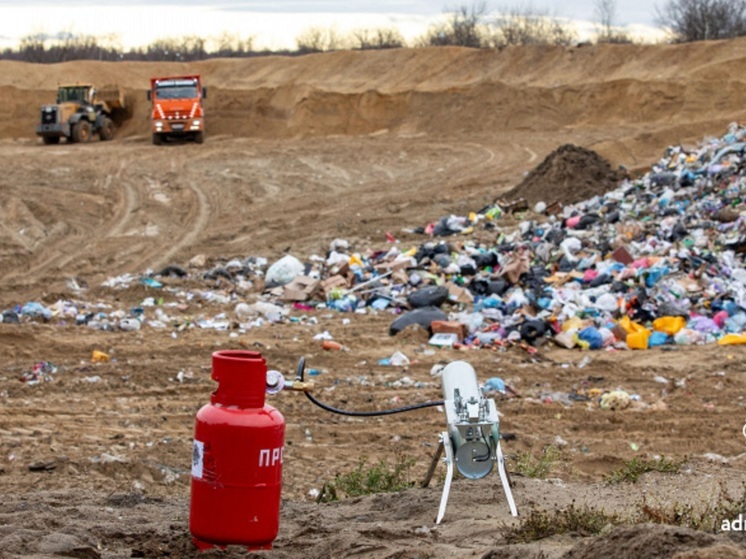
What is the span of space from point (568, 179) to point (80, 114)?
61.5 ft

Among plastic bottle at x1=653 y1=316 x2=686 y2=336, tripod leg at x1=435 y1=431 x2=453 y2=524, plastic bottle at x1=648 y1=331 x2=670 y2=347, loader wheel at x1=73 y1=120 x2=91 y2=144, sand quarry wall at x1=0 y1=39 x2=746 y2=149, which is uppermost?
sand quarry wall at x1=0 y1=39 x2=746 y2=149

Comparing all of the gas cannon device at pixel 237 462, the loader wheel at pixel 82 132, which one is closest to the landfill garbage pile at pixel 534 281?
the gas cannon device at pixel 237 462

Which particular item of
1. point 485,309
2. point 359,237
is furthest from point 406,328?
point 359,237

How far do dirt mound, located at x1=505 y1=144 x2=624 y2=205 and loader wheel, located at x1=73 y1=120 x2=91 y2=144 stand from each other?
17.4 metres

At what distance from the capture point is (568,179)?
1938 cm

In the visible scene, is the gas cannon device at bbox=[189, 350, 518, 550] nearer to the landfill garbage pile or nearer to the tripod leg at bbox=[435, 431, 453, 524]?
the tripod leg at bbox=[435, 431, 453, 524]

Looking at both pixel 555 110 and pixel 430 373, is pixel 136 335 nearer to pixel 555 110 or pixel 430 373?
pixel 430 373

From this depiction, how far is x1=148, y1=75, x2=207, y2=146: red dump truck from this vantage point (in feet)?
102

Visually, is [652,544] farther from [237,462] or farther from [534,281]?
[534,281]

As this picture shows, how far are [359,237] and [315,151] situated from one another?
11.7 meters

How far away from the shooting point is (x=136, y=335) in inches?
472

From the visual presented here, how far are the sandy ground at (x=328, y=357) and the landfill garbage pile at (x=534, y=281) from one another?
0.26 metres

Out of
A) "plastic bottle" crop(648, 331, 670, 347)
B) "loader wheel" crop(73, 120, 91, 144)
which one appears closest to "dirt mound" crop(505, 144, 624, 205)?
"plastic bottle" crop(648, 331, 670, 347)

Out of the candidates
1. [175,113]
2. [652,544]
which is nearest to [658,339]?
[652,544]
